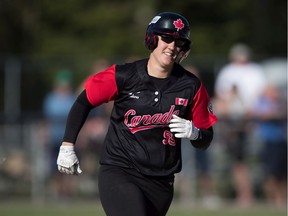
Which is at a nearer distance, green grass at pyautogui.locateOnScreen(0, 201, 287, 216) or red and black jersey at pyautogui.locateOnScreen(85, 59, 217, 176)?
red and black jersey at pyautogui.locateOnScreen(85, 59, 217, 176)

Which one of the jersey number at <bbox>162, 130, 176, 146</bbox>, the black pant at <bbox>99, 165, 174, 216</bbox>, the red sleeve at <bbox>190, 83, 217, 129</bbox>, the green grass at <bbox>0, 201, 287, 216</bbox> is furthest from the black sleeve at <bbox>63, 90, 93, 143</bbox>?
the green grass at <bbox>0, 201, 287, 216</bbox>

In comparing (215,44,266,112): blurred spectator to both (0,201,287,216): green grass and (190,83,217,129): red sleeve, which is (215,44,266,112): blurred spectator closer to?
(0,201,287,216): green grass

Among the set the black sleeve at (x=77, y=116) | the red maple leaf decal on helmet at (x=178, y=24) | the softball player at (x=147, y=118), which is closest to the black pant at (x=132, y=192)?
the softball player at (x=147, y=118)

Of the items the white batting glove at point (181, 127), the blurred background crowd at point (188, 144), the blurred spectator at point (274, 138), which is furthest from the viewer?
the blurred background crowd at point (188, 144)

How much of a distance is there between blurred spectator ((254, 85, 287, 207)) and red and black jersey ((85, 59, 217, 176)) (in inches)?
252

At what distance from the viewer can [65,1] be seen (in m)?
25.5

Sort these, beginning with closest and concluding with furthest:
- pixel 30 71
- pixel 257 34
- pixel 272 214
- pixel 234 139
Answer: pixel 272 214 → pixel 234 139 → pixel 30 71 → pixel 257 34

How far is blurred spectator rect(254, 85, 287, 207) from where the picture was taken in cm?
1273

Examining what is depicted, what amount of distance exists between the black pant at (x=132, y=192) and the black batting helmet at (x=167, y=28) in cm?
98

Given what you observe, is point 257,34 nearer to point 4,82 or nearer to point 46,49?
point 46,49

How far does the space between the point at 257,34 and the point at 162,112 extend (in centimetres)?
1628

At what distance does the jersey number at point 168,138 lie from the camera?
641cm

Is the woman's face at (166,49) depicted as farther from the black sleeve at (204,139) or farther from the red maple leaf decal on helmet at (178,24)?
the black sleeve at (204,139)

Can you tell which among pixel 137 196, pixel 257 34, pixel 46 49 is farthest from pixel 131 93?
pixel 46 49
